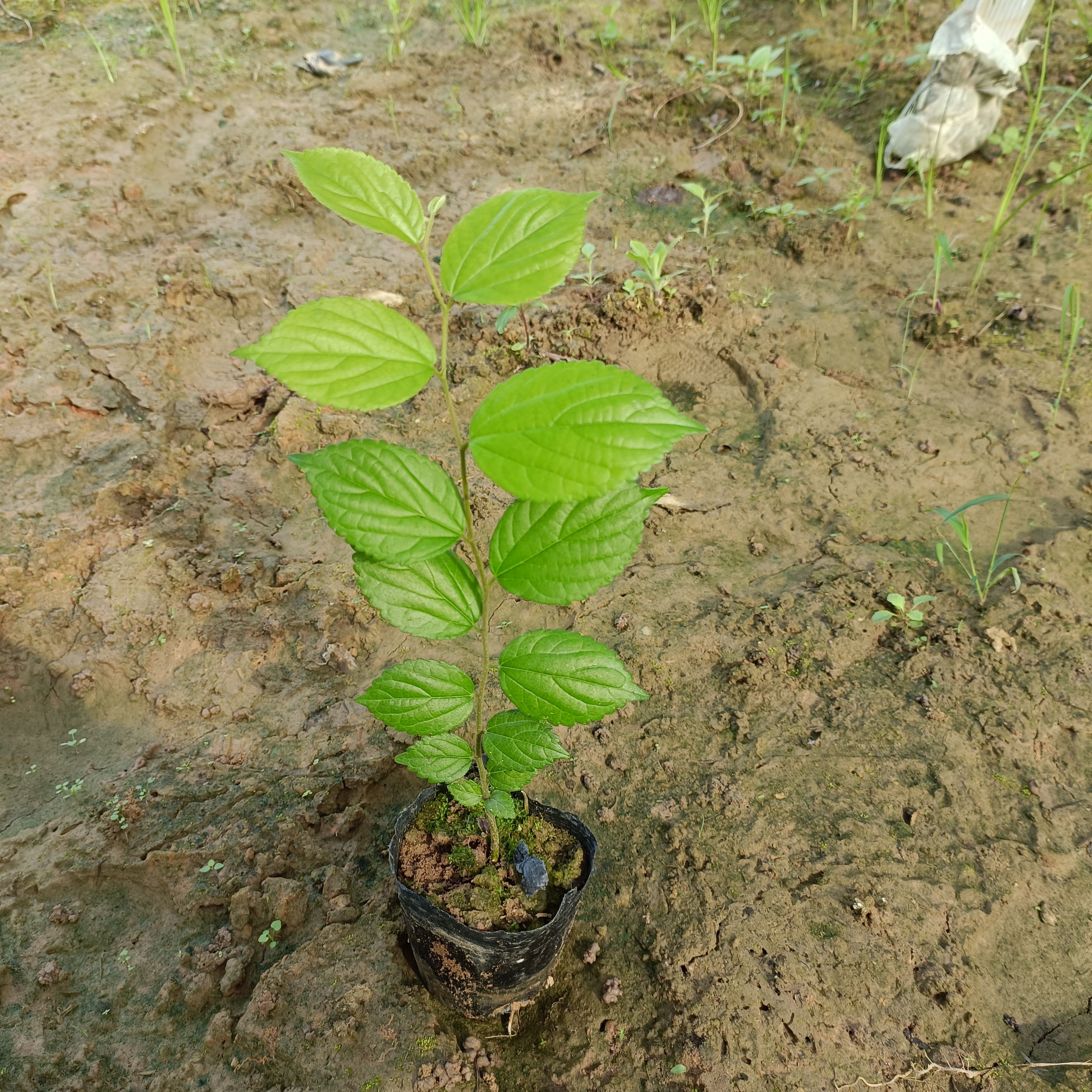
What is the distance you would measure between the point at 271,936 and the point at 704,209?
12.1 ft

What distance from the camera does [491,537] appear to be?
1156mm

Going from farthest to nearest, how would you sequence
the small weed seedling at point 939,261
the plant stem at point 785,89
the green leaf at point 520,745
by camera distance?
the plant stem at point 785,89 → the small weed seedling at point 939,261 → the green leaf at point 520,745

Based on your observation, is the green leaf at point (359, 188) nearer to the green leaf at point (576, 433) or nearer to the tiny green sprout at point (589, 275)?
the green leaf at point (576, 433)

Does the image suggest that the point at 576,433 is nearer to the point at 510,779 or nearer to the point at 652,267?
the point at 510,779

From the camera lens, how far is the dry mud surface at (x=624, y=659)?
58.5 inches

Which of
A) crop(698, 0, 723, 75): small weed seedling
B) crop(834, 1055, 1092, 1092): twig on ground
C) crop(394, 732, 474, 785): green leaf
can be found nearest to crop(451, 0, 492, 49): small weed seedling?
crop(698, 0, 723, 75): small weed seedling

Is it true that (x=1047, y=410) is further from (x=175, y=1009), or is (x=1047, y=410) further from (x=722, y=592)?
(x=175, y=1009)

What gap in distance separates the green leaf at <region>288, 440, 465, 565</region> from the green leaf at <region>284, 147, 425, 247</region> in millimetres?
289

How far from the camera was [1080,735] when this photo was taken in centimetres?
187

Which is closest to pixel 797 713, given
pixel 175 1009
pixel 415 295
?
pixel 175 1009

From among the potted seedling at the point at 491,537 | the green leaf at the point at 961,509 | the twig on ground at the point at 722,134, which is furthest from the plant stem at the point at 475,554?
the twig on ground at the point at 722,134

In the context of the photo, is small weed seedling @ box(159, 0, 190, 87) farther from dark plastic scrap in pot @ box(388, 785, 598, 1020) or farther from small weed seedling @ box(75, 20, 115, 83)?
dark plastic scrap in pot @ box(388, 785, 598, 1020)

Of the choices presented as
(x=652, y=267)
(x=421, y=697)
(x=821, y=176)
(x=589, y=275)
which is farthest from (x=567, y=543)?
(x=821, y=176)

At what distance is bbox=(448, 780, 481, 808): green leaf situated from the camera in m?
1.28
